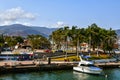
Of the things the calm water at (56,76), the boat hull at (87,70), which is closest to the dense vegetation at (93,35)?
the boat hull at (87,70)

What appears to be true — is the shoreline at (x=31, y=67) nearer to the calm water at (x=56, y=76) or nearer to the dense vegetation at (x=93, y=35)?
the calm water at (x=56, y=76)

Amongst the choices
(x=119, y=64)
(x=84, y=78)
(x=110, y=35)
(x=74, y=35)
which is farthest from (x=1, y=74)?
(x=110, y=35)

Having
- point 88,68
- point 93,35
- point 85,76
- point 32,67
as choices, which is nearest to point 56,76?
point 85,76

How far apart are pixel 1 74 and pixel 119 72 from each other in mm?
36359

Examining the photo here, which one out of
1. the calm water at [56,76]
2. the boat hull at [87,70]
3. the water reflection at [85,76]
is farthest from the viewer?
the boat hull at [87,70]

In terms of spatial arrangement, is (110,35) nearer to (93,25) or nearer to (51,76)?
(93,25)

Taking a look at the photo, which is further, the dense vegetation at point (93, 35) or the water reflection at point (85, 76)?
the dense vegetation at point (93, 35)

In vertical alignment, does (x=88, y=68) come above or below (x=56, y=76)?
above

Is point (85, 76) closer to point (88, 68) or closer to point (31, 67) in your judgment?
point (88, 68)

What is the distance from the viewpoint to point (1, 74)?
3221 inches

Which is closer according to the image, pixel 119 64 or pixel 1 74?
pixel 1 74

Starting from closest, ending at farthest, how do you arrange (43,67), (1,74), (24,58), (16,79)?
(16,79) → (1,74) → (43,67) → (24,58)

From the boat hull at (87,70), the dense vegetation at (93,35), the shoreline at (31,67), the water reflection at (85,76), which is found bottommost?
the water reflection at (85,76)

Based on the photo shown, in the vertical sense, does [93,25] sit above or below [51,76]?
above
